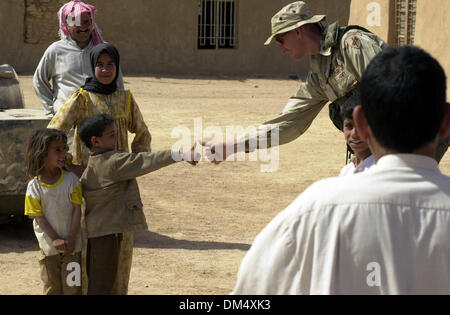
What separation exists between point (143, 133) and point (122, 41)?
1745 centimetres

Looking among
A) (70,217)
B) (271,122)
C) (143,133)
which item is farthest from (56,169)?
(271,122)

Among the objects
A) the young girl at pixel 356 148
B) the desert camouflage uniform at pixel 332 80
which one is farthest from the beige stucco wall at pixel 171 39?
the young girl at pixel 356 148

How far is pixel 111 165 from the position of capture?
13.9 feet

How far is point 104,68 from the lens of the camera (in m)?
4.78

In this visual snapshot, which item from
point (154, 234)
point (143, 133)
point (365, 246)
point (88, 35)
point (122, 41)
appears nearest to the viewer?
point (365, 246)

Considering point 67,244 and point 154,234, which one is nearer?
point 67,244

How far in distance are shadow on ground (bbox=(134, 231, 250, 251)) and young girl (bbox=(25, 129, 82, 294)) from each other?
2254mm

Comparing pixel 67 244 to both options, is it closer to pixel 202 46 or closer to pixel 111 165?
pixel 111 165

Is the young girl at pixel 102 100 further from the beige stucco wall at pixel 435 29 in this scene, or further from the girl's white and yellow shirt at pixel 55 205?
the beige stucco wall at pixel 435 29

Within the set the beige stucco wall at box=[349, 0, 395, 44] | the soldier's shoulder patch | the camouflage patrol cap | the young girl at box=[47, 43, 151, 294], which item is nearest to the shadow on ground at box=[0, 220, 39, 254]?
the young girl at box=[47, 43, 151, 294]

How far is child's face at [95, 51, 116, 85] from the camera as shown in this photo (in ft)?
15.7

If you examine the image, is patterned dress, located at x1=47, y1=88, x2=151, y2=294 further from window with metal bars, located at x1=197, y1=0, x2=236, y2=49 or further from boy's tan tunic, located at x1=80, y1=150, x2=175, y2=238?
window with metal bars, located at x1=197, y1=0, x2=236, y2=49

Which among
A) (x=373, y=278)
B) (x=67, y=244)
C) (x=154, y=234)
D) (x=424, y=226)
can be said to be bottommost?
(x=154, y=234)

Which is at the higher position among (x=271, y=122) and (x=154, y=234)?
(x=271, y=122)
